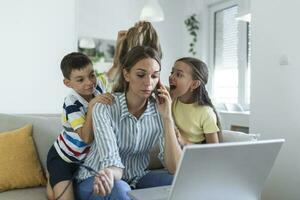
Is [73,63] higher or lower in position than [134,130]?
higher

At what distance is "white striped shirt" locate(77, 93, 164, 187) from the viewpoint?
50.4 inches

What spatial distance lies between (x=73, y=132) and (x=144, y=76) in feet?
1.45

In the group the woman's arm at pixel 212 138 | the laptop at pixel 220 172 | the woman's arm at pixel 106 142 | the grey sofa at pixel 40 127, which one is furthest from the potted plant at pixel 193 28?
the laptop at pixel 220 172

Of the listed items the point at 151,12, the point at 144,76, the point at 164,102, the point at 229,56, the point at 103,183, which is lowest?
the point at 103,183

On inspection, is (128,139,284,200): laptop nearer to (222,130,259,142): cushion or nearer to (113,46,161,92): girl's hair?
(113,46,161,92): girl's hair

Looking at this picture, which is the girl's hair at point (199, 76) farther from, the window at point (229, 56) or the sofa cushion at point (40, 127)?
the window at point (229, 56)

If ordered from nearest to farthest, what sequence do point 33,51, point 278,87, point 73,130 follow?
point 73,130 < point 278,87 < point 33,51

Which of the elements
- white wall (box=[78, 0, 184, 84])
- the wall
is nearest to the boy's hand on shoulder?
the wall

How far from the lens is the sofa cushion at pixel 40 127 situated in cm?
189

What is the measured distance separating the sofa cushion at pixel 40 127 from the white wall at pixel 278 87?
3.89ft

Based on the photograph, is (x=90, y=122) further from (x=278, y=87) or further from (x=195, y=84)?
(x=278, y=87)

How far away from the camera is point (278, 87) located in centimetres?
192

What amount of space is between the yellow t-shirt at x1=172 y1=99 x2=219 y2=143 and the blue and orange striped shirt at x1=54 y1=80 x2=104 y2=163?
0.47m

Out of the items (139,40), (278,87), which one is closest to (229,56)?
(278,87)
